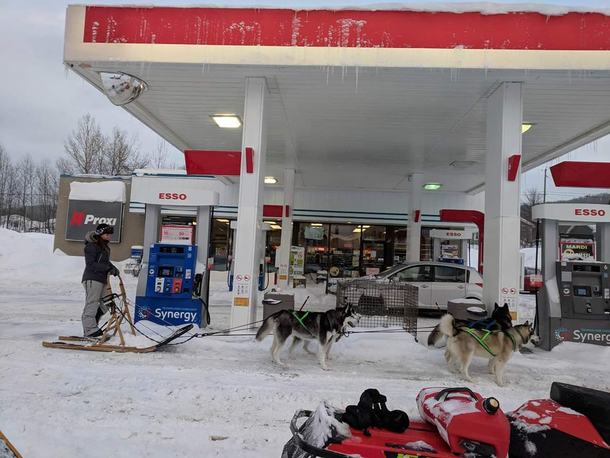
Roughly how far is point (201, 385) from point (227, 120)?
7255 millimetres

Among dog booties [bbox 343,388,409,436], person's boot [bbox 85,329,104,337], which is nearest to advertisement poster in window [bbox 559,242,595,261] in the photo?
dog booties [bbox 343,388,409,436]

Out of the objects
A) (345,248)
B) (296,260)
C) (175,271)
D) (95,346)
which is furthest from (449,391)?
(345,248)

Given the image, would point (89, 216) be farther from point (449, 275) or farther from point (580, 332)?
point (580, 332)

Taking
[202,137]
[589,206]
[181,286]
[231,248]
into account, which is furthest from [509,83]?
[231,248]

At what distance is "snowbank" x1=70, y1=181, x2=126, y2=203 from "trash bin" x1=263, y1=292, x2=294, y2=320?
47.6 feet

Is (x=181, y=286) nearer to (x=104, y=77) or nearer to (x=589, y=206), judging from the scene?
(x=104, y=77)

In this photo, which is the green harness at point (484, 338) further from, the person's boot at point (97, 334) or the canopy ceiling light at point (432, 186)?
the canopy ceiling light at point (432, 186)

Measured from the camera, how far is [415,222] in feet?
46.7

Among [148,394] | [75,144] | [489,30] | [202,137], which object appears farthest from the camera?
[75,144]

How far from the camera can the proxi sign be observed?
23.1ft

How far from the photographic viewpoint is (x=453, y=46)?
6.41 metres

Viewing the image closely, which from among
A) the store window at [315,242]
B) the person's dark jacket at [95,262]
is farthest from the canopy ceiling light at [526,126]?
the store window at [315,242]

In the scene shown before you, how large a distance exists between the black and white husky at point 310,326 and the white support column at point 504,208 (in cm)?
289

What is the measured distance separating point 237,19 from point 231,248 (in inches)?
541
